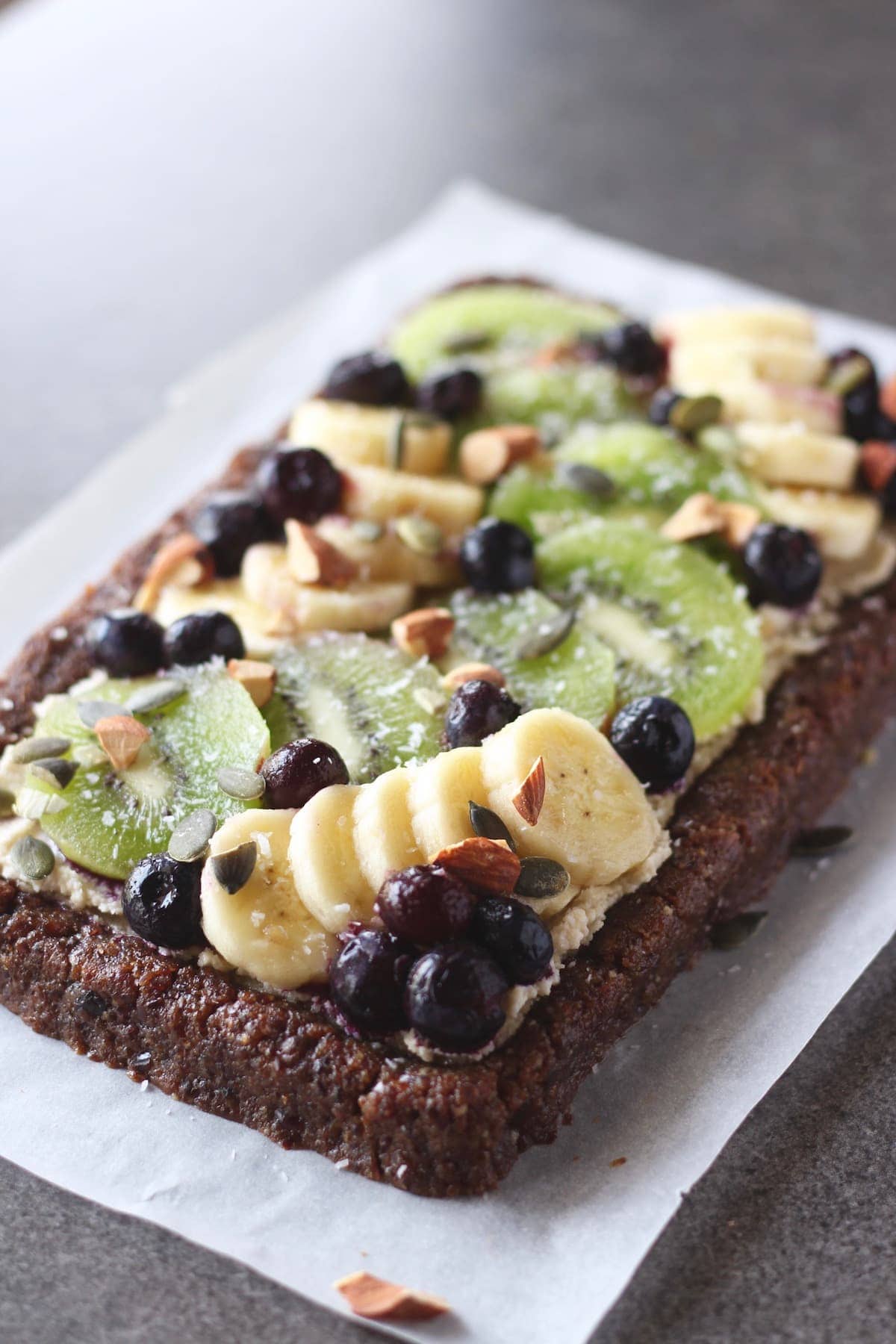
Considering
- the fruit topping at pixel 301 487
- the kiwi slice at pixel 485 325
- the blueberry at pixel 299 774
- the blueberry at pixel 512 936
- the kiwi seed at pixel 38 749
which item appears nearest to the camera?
the blueberry at pixel 512 936

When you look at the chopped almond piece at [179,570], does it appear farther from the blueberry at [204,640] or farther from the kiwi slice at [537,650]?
the kiwi slice at [537,650]

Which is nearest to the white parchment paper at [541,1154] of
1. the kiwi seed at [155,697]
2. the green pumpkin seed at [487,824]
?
the green pumpkin seed at [487,824]

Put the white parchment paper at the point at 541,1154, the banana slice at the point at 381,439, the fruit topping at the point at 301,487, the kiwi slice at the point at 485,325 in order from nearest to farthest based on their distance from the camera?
1. the white parchment paper at the point at 541,1154
2. the fruit topping at the point at 301,487
3. the banana slice at the point at 381,439
4. the kiwi slice at the point at 485,325

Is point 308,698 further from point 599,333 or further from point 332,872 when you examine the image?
point 599,333

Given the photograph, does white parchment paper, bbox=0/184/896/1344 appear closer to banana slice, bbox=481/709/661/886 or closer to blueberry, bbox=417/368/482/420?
banana slice, bbox=481/709/661/886

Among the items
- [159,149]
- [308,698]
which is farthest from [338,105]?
[308,698]

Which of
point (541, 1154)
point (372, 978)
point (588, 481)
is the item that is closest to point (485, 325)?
point (588, 481)
